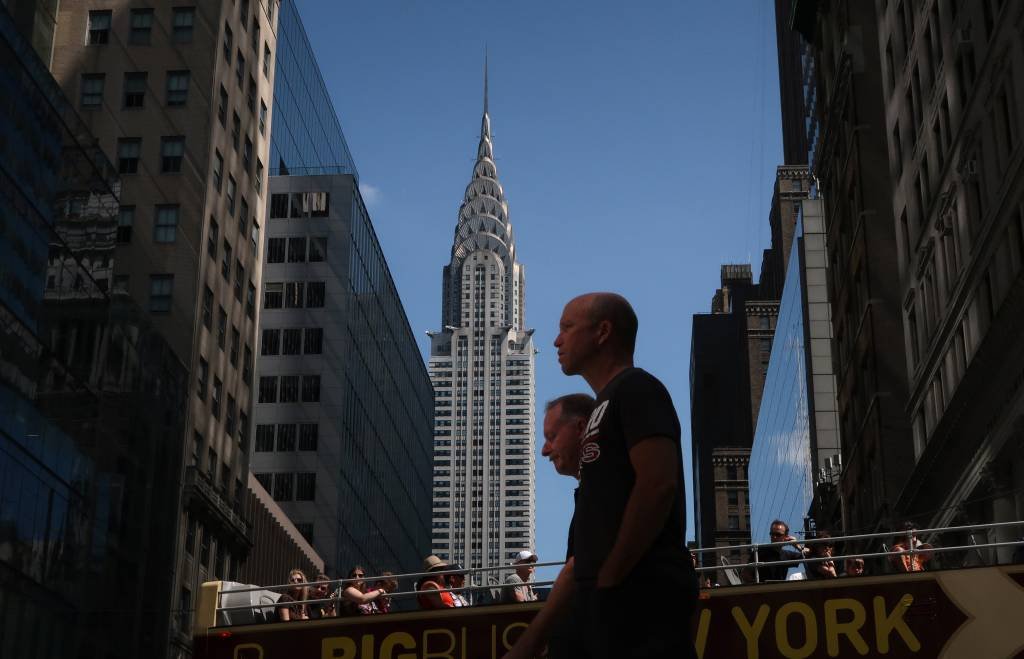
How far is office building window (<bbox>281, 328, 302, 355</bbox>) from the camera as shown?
319 ft

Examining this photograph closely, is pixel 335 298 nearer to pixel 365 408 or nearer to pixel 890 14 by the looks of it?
pixel 365 408

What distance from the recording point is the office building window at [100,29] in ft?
236

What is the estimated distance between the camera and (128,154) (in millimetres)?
70500

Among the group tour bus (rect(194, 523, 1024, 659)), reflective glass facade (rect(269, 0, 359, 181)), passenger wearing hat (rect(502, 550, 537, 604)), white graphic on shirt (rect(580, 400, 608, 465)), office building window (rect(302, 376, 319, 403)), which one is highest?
reflective glass facade (rect(269, 0, 359, 181))

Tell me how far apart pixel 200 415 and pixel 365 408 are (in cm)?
3540

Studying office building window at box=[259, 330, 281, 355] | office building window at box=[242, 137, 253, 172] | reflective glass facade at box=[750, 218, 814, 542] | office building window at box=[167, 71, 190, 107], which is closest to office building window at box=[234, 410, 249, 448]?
office building window at box=[242, 137, 253, 172]

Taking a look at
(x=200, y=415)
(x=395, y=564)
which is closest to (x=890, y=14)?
(x=200, y=415)

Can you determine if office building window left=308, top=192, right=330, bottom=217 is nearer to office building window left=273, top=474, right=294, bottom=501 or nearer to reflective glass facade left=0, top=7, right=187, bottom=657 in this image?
office building window left=273, top=474, right=294, bottom=501

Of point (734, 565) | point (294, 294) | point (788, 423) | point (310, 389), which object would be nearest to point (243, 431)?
point (310, 389)

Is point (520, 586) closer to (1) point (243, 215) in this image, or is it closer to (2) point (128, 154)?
(2) point (128, 154)

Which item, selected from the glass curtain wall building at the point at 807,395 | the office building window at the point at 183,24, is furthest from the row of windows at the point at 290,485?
the office building window at the point at 183,24

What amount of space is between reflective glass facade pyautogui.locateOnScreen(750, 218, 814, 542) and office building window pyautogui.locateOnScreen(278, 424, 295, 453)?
31713 millimetres

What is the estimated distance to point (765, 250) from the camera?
156875 mm

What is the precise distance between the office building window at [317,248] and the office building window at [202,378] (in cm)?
3068
